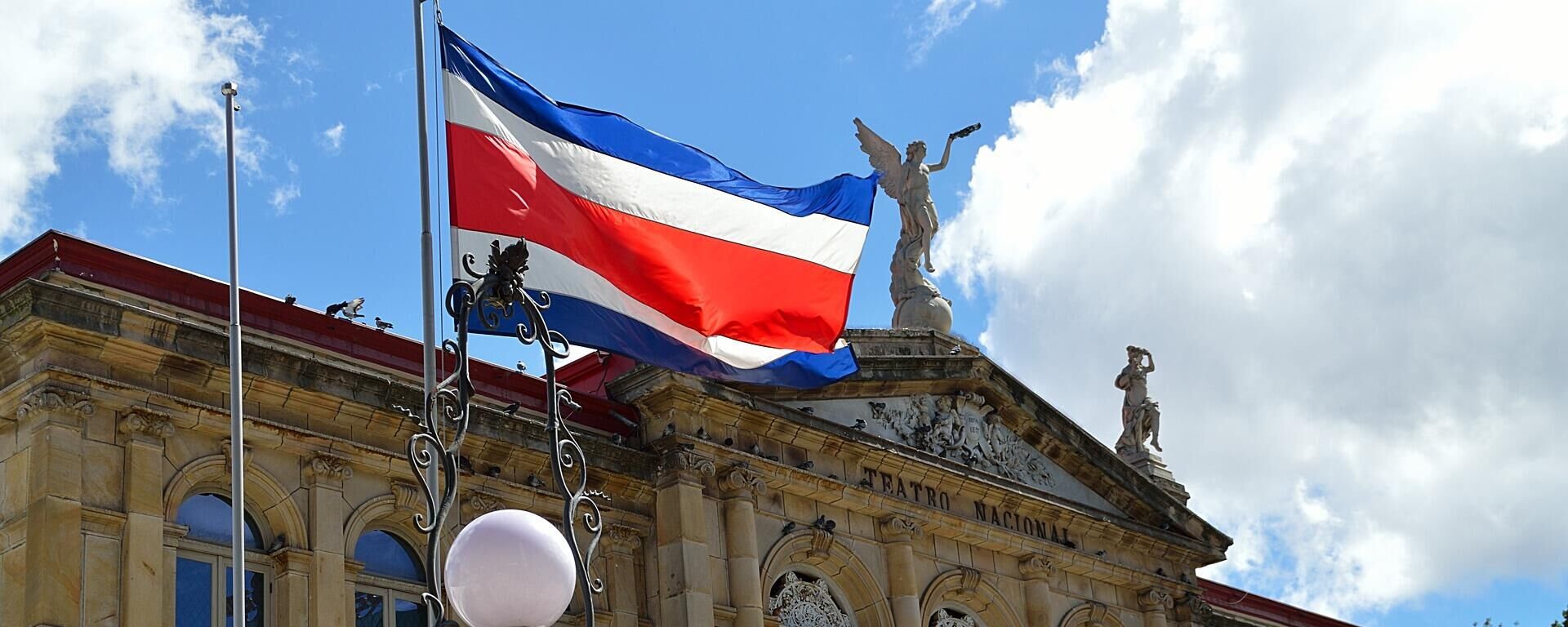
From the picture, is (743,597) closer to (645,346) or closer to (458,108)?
(645,346)

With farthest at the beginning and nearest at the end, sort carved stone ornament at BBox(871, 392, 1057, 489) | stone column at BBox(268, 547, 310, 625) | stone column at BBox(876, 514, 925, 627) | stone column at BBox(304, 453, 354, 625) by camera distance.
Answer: carved stone ornament at BBox(871, 392, 1057, 489) < stone column at BBox(876, 514, 925, 627) < stone column at BBox(304, 453, 354, 625) < stone column at BBox(268, 547, 310, 625)

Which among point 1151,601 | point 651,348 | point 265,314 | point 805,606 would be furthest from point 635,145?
point 1151,601

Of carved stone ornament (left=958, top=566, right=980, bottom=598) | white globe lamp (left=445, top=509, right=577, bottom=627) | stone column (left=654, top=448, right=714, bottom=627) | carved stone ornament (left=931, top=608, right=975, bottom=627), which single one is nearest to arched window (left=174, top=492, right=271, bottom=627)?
stone column (left=654, top=448, right=714, bottom=627)

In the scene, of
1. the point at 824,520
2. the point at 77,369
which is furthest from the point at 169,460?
the point at 824,520

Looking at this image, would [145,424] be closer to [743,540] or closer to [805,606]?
[743,540]

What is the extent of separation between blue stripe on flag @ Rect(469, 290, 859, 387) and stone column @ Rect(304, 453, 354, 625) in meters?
3.49

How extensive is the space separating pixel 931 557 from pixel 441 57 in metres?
11.2

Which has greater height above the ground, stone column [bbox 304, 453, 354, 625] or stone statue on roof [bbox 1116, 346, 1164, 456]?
stone statue on roof [bbox 1116, 346, 1164, 456]

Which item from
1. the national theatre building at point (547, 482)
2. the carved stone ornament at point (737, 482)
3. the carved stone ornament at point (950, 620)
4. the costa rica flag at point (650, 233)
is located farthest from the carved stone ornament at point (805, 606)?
the costa rica flag at point (650, 233)

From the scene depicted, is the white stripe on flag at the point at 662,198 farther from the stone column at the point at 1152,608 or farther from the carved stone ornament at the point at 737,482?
the stone column at the point at 1152,608

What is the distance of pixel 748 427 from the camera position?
2373 cm

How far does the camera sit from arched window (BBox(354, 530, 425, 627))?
Result: 2000cm

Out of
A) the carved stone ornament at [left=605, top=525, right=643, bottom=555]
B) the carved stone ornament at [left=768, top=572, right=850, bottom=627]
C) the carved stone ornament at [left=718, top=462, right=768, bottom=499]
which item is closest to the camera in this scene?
the carved stone ornament at [left=605, top=525, right=643, bottom=555]

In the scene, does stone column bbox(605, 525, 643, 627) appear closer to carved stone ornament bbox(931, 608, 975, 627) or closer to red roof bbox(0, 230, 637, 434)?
red roof bbox(0, 230, 637, 434)
